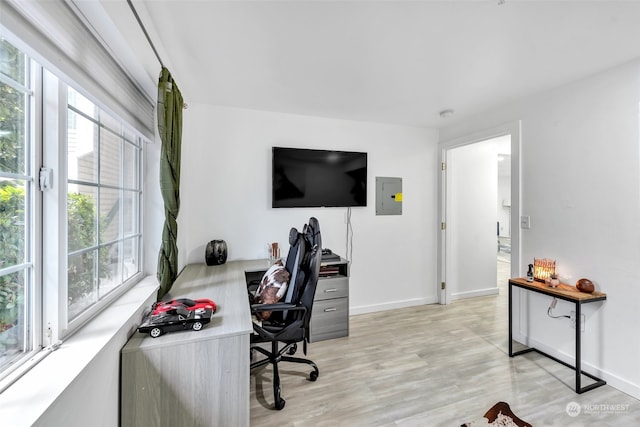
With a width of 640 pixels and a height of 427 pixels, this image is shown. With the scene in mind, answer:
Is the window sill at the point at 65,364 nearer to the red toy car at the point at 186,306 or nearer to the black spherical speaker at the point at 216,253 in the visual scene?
the red toy car at the point at 186,306

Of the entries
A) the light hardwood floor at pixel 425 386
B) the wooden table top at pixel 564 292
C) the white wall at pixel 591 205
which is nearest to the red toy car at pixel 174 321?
the light hardwood floor at pixel 425 386

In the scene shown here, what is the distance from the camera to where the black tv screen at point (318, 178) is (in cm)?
295

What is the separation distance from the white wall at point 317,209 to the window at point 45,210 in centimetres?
126

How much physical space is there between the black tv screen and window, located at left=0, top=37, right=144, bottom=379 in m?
1.70

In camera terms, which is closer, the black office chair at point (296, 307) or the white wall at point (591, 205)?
the black office chair at point (296, 307)

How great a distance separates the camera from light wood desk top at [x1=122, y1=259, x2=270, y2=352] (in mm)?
1279

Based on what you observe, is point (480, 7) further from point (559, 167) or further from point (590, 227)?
point (590, 227)

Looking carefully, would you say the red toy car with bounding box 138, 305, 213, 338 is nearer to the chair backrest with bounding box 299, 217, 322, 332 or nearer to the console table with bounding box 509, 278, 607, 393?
the chair backrest with bounding box 299, 217, 322, 332

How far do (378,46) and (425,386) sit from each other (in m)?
2.48

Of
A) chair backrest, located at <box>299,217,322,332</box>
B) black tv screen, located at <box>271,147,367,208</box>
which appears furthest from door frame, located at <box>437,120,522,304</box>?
chair backrest, located at <box>299,217,322,332</box>

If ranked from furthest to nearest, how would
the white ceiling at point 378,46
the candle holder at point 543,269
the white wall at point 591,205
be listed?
the candle holder at point 543,269
the white wall at point 591,205
the white ceiling at point 378,46

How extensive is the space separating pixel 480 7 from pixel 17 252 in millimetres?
2332

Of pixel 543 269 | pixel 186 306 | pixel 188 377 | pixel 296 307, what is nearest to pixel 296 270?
pixel 296 307

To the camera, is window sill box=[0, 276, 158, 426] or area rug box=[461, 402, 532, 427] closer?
window sill box=[0, 276, 158, 426]
